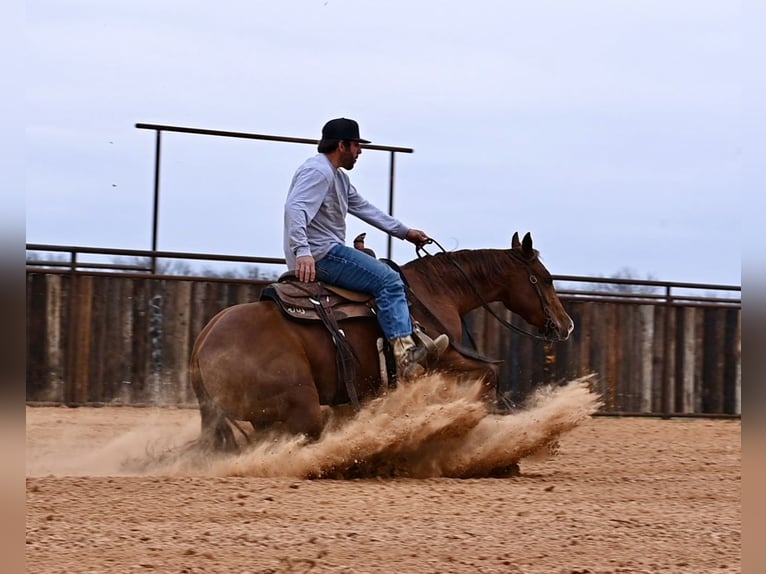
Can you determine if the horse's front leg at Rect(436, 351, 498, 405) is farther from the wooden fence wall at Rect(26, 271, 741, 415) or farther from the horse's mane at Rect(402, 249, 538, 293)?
the wooden fence wall at Rect(26, 271, 741, 415)

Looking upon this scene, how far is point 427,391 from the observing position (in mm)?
7086

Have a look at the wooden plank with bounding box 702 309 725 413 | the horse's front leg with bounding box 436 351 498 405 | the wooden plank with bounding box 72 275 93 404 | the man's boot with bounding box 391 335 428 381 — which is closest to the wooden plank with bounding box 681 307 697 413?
the wooden plank with bounding box 702 309 725 413

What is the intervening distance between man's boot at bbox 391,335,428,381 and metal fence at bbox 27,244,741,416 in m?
3.99

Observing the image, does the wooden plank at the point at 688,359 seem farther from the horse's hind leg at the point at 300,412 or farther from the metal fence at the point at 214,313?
the horse's hind leg at the point at 300,412

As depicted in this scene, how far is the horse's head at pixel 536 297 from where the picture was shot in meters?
8.07

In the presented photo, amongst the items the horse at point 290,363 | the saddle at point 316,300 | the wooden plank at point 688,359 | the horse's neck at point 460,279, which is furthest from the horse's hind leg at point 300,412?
the wooden plank at point 688,359

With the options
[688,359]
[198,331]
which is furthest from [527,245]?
[688,359]

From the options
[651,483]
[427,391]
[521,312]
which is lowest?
[651,483]

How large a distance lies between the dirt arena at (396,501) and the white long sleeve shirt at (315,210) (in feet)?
3.69

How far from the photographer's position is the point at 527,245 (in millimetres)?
8070

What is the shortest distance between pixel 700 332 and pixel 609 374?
1.50 meters
